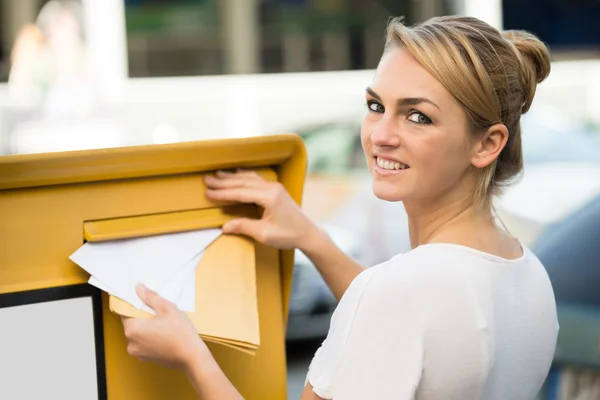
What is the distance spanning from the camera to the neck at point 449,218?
156 centimetres

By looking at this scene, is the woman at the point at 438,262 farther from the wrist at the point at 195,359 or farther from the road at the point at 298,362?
the road at the point at 298,362

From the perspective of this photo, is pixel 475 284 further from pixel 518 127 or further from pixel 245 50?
pixel 245 50

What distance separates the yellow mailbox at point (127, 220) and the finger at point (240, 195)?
0.02 metres

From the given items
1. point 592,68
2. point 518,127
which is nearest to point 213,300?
point 518,127

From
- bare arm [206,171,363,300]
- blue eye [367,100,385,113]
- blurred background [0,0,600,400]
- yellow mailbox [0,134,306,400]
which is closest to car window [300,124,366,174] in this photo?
blurred background [0,0,600,400]

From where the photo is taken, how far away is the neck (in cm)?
156

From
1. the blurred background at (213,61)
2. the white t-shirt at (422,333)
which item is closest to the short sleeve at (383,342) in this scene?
the white t-shirt at (422,333)

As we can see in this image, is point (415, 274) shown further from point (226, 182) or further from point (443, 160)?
point (226, 182)

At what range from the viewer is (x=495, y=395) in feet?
4.94

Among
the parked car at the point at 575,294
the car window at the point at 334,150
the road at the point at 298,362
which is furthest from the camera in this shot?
the car window at the point at 334,150

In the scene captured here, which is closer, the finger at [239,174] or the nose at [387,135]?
the nose at [387,135]

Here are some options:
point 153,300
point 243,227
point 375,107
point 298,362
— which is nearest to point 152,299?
point 153,300

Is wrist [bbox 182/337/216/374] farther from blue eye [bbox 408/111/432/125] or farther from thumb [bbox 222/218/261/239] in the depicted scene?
blue eye [bbox 408/111/432/125]

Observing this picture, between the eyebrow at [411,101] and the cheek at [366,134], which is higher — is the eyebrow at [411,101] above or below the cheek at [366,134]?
above
